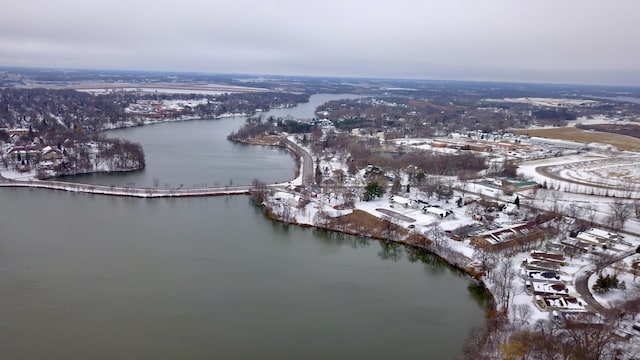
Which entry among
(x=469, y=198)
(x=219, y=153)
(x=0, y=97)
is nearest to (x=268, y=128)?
(x=219, y=153)

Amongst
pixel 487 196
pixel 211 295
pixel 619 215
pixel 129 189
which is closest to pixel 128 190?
pixel 129 189

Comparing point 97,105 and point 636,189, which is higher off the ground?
point 97,105

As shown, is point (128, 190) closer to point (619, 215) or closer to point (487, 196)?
point (487, 196)

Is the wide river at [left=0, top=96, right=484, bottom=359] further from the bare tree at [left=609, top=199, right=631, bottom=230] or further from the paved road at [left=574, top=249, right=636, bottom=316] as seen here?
the bare tree at [left=609, top=199, right=631, bottom=230]

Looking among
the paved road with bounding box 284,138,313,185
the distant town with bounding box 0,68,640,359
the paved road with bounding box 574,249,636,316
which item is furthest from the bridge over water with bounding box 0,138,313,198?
the paved road with bounding box 574,249,636,316

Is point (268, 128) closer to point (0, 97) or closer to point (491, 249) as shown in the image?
point (491, 249)

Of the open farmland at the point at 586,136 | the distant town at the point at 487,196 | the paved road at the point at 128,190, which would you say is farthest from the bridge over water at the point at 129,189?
the open farmland at the point at 586,136
